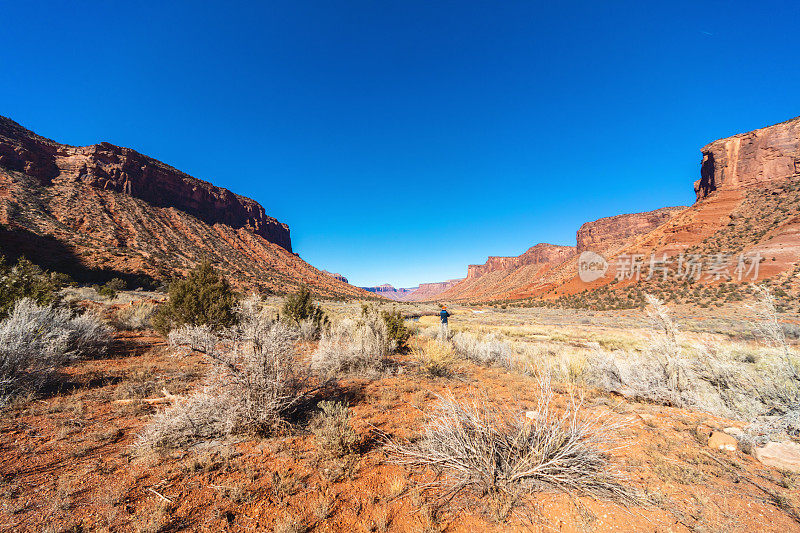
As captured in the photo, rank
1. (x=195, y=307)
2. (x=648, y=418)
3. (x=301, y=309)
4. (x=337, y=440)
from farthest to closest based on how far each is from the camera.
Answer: (x=301, y=309)
(x=195, y=307)
(x=648, y=418)
(x=337, y=440)

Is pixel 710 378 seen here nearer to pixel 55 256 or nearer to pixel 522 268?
pixel 55 256

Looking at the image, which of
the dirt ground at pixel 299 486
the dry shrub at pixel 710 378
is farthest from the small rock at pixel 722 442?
the dry shrub at pixel 710 378

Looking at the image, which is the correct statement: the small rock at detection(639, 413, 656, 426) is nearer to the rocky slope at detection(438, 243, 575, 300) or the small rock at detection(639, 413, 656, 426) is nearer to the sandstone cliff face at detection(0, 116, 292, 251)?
the sandstone cliff face at detection(0, 116, 292, 251)

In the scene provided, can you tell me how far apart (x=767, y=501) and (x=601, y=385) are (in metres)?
4.55

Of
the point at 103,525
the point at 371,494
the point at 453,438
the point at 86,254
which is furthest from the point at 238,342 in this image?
the point at 86,254

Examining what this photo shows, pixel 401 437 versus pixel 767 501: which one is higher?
pixel 767 501

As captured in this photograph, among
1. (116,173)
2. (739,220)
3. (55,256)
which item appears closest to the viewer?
(55,256)

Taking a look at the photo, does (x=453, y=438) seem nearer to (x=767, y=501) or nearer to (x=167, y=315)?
(x=767, y=501)

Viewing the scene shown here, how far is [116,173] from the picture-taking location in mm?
52188

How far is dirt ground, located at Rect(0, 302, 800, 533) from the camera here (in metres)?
2.37

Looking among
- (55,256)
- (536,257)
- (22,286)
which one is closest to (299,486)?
(22,286)

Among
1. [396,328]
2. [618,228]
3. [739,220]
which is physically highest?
[618,228]

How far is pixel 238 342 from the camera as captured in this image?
3.91 metres

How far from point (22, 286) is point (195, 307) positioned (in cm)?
398
